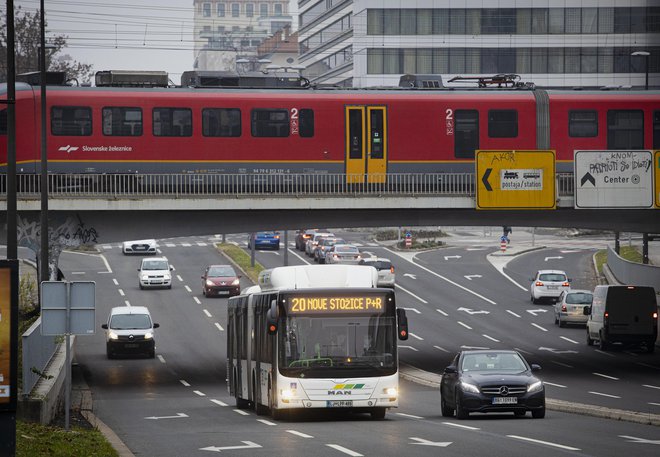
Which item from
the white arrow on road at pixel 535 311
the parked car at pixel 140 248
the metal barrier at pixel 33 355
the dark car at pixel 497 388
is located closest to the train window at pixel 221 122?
the metal barrier at pixel 33 355

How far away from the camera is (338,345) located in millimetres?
24031

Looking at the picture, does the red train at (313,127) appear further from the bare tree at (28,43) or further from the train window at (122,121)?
the bare tree at (28,43)

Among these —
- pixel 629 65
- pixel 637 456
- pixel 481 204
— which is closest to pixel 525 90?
pixel 481 204

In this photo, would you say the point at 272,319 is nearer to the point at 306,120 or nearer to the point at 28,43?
the point at 306,120

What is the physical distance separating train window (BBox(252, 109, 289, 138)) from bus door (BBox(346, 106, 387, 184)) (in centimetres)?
194

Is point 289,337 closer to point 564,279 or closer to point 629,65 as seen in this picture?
point 564,279

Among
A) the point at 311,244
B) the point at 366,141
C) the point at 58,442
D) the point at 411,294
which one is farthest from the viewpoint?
the point at 311,244

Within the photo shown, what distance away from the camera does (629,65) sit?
109 meters

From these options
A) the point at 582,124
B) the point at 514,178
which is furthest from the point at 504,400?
the point at 582,124

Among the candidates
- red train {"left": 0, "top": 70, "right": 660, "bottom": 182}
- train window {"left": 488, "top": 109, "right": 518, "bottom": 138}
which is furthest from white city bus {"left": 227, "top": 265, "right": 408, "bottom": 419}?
train window {"left": 488, "top": 109, "right": 518, "bottom": 138}

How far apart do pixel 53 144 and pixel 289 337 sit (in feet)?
58.2

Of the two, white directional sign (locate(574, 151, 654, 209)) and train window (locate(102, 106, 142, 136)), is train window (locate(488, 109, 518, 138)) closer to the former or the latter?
white directional sign (locate(574, 151, 654, 209))

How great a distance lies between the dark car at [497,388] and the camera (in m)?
24.7

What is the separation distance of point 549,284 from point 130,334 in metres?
24.1
